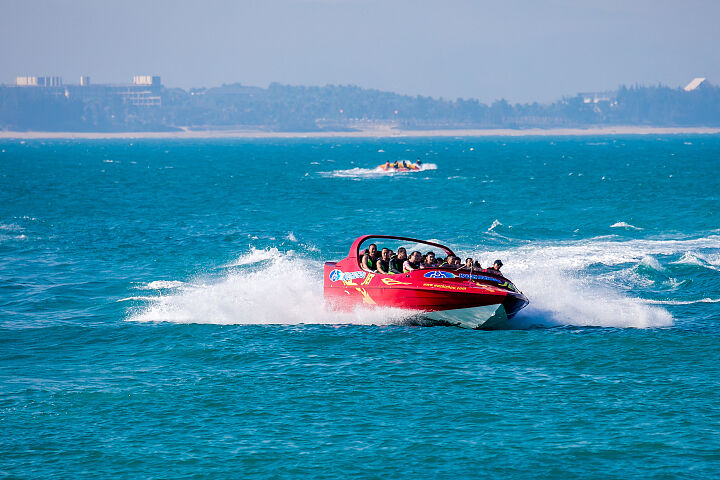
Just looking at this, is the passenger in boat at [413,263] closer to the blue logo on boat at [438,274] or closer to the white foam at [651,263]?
the blue logo on boat at [438,274]

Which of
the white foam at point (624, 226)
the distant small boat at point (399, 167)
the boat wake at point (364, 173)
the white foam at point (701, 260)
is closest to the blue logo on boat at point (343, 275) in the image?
the white foam at point (701, 260)

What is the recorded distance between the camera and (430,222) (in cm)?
5591

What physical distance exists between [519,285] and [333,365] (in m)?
10.0

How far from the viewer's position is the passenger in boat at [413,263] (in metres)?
25.6

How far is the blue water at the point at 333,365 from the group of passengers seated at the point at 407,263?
1487mm

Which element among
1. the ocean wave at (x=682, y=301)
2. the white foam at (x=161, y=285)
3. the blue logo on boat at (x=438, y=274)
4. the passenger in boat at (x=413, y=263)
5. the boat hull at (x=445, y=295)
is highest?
the passenger in boat at (x=413, y=263)

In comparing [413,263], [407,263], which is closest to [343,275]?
[407,263]

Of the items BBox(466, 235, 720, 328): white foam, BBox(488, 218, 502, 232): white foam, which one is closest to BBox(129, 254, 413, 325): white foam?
BBox(466, 235, 720, 328): white foam

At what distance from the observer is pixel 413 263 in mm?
25688

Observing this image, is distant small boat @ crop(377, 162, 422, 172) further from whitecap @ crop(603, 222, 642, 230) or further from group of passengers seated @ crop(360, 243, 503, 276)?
group of passengers seated @ crop(360, 243, 503, 276)

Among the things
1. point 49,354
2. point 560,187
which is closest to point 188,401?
point 49,354

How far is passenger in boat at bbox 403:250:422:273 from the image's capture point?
83.9ft

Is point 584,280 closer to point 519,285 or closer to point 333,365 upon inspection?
point 519,285

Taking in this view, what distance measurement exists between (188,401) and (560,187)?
2689 inches
